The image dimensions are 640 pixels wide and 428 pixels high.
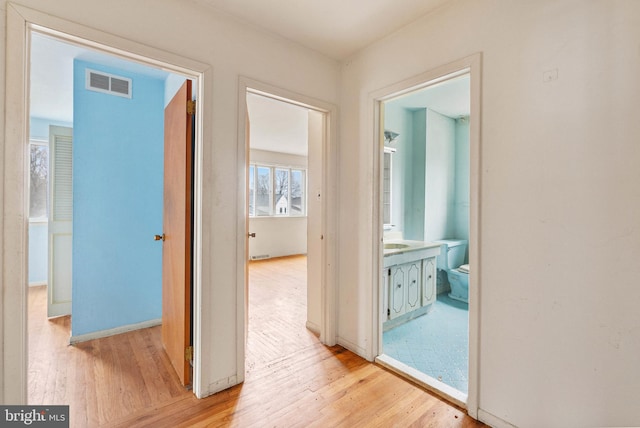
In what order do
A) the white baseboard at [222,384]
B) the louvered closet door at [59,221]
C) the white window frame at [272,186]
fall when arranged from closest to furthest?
1. the white baseboard at [222,384]
2. the louvered closet door at [59,221]
3. the white window frame at [272,186]

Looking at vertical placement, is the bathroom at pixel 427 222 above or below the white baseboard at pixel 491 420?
above

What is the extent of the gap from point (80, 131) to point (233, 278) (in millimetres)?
2103

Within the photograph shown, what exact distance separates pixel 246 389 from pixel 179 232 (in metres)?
1.19

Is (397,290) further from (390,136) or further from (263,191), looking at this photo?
(263,191)

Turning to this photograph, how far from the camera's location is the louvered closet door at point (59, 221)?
10.4 feet

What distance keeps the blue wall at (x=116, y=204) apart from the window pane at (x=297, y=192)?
4463 millimetres

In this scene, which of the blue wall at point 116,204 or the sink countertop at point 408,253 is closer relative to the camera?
the blue wall at point 116,204

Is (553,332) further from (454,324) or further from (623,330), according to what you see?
(454,324)

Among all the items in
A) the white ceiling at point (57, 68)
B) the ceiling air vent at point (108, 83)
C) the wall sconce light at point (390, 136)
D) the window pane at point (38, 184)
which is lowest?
the window pane at point (38, 184)

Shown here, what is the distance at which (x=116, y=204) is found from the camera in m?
2.82

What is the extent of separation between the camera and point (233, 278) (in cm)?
200

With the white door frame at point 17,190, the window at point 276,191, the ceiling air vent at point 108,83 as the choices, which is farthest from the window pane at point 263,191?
the white door frame at point 17,190

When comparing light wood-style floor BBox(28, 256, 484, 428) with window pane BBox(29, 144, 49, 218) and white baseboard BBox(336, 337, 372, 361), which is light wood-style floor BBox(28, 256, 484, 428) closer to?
white baseboard BBox(336, 337, 372, 361)

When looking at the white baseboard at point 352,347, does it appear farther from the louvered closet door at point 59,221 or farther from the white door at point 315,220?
the louvered closet door at point 59,221
